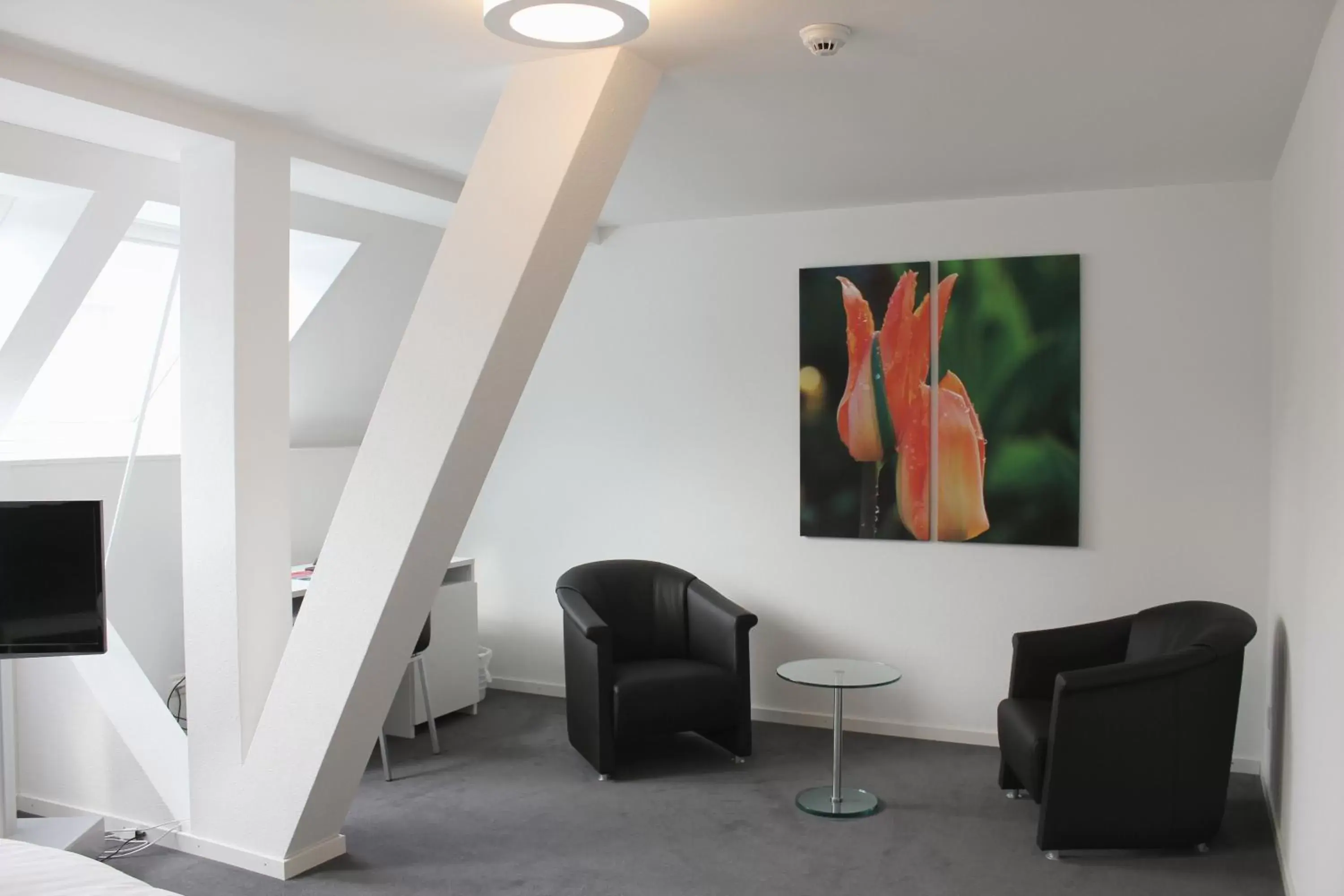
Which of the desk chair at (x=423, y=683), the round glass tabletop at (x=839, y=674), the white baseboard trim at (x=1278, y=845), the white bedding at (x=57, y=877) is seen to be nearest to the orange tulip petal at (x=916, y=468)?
the round glass tabletop at (x=839, y=674)

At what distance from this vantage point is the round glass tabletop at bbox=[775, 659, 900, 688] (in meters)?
4.28

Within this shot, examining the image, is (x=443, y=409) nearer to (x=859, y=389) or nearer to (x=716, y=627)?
(x=716, y=627)

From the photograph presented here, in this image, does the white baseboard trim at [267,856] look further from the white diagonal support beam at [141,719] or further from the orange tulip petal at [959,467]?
the orange tulip petal at [959,467]

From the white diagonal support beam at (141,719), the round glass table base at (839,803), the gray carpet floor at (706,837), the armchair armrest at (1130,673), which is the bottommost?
the gray carpet floor at (706,837)

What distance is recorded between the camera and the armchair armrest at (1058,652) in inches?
177

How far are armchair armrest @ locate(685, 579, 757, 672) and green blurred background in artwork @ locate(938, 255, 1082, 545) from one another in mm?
1257

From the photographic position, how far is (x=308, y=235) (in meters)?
5.11

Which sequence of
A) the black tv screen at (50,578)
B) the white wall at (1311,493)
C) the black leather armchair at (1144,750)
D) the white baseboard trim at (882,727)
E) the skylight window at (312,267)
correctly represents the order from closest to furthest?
the white wall at (1311,493) < the black tv screen at (50,578) < the black leather armchair at (1144,750) < the skylight window at (312,267) < the white baseboard trim at (882,727)

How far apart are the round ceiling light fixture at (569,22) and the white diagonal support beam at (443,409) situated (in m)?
0.28

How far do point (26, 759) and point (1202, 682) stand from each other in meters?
4.44

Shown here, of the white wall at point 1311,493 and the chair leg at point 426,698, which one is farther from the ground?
the white wall at point 1311,493

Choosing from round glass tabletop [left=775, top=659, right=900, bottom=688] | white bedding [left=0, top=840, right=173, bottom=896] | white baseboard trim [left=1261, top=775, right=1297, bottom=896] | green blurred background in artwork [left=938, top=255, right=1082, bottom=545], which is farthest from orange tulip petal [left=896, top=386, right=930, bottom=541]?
white bedding [left=0, top=840, right=173, bottom=896]

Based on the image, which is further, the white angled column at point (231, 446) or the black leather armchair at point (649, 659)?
the black leather armchair at point (649, 659)

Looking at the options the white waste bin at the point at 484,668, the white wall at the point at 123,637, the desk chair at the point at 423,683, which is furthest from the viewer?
the white waste bin at the point at 484,668
